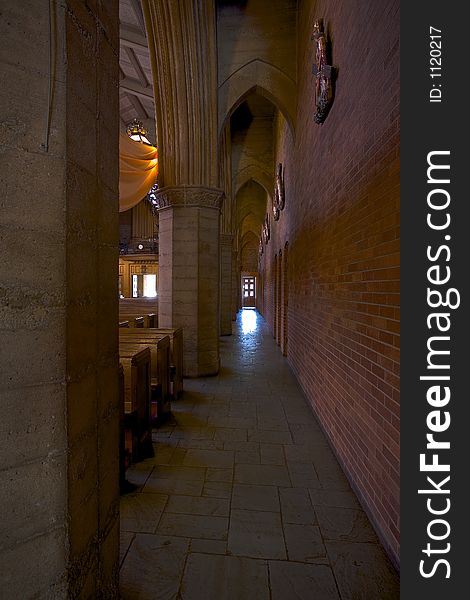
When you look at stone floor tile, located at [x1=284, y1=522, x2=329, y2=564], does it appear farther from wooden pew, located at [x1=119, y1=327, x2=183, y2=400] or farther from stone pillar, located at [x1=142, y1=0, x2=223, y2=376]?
stone pillar, located at [x1=142, y1=0, x2=223, y2=376]

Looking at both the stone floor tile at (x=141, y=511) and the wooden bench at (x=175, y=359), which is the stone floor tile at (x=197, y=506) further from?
the wooden bench at (x=175, y=359)

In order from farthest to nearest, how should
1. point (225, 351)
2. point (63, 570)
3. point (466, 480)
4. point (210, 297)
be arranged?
point (225, 351)
point (210, 297)
point (466, 480)
point (63, 570)

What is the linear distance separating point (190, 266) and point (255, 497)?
406cm

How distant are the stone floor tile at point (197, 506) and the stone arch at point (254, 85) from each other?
6.12 meters

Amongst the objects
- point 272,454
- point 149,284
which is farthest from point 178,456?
point 149,284

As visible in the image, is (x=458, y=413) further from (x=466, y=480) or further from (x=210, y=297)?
(x=210, y=297)

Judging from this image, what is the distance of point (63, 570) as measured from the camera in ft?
3.87

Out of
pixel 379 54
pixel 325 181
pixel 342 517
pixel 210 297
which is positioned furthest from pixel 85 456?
pixel 210 297

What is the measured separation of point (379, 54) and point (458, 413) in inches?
87.3

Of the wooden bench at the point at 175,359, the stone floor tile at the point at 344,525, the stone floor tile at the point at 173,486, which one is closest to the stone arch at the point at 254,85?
the wooden bench at the point at 175,359

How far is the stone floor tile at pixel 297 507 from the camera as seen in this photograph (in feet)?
7.14

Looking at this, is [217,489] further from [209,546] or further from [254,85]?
[254,85]

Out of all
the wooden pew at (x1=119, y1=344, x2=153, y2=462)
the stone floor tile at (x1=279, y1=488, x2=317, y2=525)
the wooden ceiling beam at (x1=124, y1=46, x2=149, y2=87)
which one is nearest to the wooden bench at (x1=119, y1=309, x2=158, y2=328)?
the wooden pew at (x1=119, y1=344, x2=153, y2=462)

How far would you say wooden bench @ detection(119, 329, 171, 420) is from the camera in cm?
370
